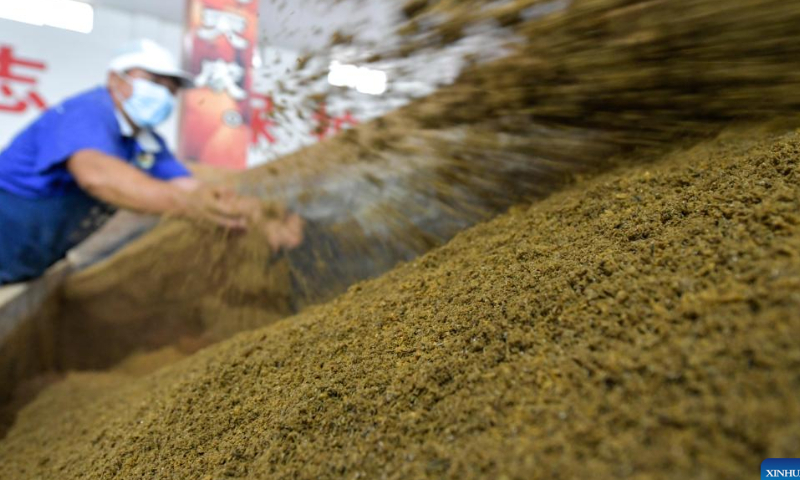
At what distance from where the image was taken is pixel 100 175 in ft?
5.03

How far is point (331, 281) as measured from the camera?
4.08 ft

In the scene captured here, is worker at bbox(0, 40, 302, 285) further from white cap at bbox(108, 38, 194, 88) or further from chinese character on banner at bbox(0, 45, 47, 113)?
chinese character on banner at bbox(0, 45, 47, 113)

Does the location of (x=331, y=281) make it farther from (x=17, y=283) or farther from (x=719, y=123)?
(x=17, y=283)

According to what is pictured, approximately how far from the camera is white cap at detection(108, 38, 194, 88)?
1.91 m

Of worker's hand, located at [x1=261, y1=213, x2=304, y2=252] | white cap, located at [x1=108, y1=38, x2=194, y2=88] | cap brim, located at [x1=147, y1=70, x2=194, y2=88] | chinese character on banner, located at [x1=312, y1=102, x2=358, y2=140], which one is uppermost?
white cap, located at [x1=108, y1=38, x2=194, y2=88]

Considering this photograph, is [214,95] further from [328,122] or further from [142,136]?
[328,122]

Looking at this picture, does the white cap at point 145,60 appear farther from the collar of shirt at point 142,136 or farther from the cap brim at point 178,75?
the collar of shirt at point 142,136

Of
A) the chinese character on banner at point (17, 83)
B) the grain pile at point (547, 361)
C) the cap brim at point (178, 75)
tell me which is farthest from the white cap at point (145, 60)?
the chinese character on banner at point (17, 83)

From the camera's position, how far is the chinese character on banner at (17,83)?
14.0 ft

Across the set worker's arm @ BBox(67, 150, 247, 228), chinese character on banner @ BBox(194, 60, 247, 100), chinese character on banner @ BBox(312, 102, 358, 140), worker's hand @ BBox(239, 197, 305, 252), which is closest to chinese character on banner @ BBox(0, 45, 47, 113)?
chinese character on banner @ BBox(194, 60, 247, 100)

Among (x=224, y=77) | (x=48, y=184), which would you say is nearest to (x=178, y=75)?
(x=48, y=184)

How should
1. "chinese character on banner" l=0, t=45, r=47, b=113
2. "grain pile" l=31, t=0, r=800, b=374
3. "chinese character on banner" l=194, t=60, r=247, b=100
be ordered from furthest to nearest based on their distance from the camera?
"chinese character on banner" l=0, t=45, r=47, b=113
"chinese character on banner" l=194, t=60, r=247, b=100
"grain pile" l=31, t=0, r=800, b=374

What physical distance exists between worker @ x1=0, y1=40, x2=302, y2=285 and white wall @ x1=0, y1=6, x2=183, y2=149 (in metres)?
2.85

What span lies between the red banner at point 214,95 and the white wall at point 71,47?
4.30 ft
